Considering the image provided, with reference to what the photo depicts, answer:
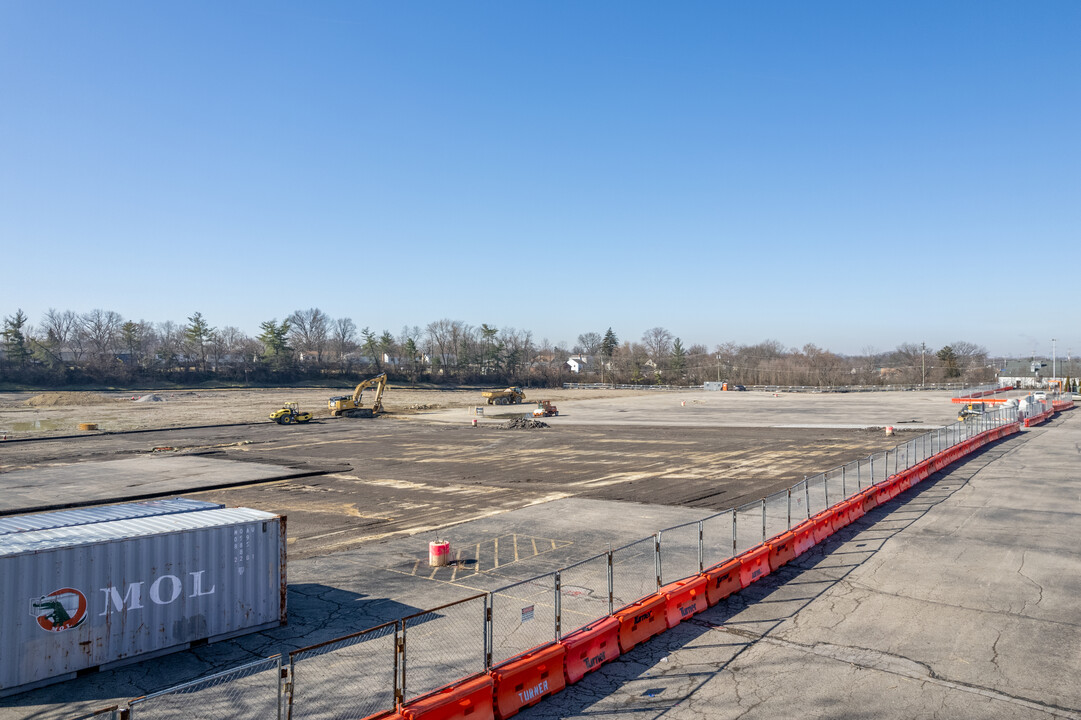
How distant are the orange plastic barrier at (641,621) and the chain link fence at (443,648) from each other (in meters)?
2.60

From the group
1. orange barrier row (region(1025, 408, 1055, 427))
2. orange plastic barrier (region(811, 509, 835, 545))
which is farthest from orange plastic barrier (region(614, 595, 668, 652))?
orange barrier row (region(1025, 408, 1055, 427))

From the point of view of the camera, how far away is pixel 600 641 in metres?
11.8

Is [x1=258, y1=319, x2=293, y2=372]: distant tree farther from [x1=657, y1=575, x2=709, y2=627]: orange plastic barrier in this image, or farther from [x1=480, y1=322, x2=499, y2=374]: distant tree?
[x1=657, y1=575, x2=709, y2=627]: orange plastic barrier

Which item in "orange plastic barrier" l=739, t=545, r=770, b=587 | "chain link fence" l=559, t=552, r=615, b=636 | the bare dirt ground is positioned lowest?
the bare dirt ground

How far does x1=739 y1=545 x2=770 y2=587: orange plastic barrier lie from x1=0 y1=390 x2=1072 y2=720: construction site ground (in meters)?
4.83

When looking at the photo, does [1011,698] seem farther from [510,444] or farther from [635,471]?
[510,444]

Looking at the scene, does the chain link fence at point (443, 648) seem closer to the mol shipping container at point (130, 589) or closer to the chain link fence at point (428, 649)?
the chain link fence at point (428, 649)

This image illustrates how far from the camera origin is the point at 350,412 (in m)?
75.3

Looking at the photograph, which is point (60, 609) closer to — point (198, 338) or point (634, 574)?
point (634, 574)

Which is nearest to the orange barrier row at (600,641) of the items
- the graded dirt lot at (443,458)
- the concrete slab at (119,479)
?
the graded dirt lot at (443,458)

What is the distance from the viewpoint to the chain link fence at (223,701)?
31.2 feet

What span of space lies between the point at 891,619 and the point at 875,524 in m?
9.29

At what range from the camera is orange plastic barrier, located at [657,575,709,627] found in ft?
44.1

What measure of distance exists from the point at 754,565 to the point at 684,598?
3181mm
